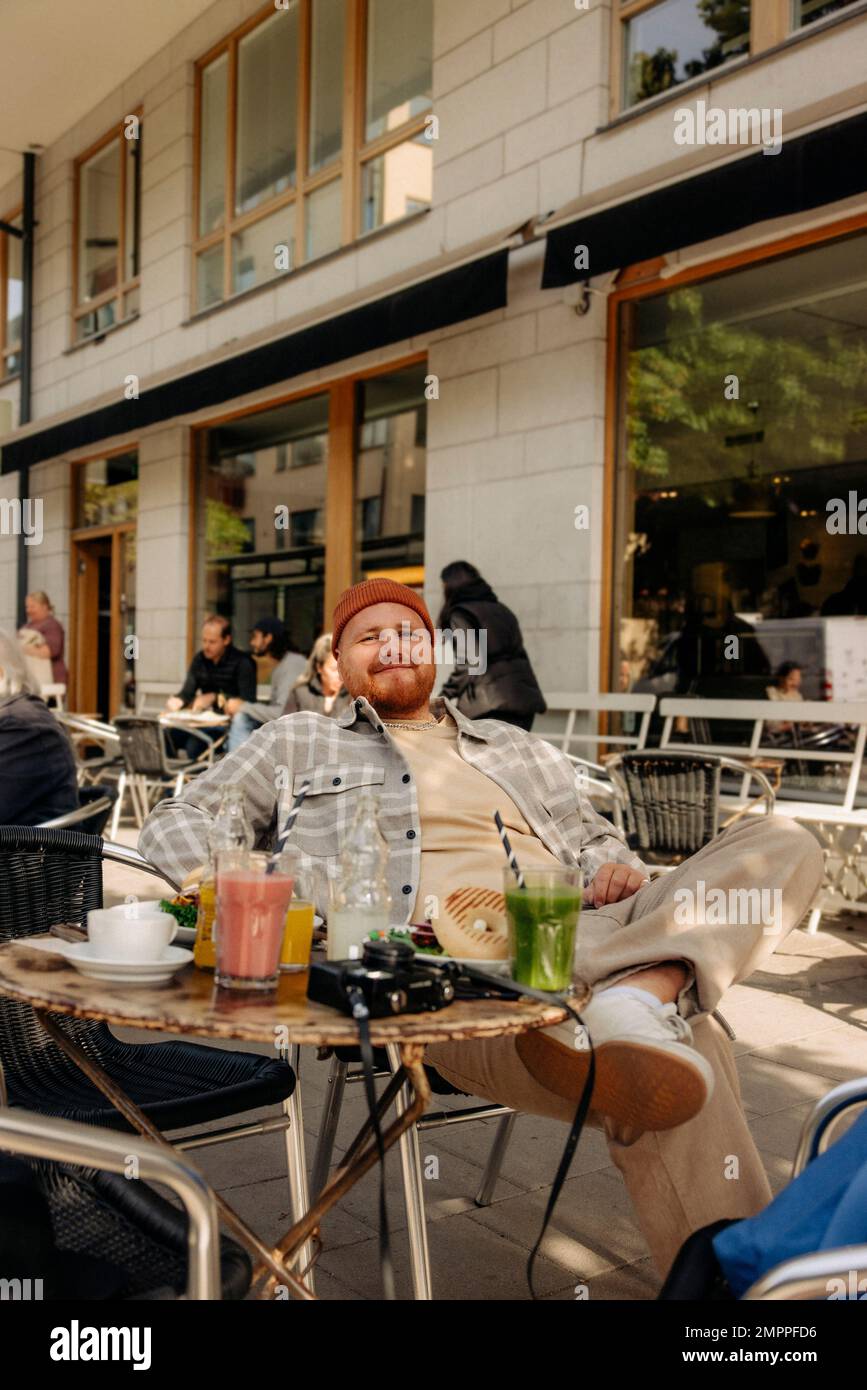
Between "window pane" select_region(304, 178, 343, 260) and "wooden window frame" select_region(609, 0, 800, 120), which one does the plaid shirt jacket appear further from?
"window pane" select_region(304, 178, 343, 260)

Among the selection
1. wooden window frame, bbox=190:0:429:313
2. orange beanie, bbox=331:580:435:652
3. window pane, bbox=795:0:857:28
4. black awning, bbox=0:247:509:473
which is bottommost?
orange beanie, bbox=331:580:435:652

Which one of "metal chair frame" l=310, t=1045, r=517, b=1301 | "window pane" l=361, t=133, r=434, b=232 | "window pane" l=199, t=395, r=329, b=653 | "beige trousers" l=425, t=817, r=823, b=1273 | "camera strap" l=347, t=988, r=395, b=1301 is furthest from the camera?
"window pane" l=199, t=395, r=329, b=653

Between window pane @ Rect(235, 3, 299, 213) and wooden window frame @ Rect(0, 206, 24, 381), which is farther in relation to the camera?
wooden window frame @ Rect(0, 206, 24, 381)

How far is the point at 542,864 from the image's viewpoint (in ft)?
7.08

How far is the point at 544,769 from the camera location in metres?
2.69

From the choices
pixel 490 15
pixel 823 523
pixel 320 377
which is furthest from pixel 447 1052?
pixel 320 377

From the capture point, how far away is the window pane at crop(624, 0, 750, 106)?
629cm

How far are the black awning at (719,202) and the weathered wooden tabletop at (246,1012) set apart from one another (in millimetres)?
4549

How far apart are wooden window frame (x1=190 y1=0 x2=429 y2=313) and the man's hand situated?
7.26m

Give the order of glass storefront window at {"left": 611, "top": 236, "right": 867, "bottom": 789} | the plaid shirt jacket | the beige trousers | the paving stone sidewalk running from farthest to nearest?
1. glass storefront window at {"left": 611, "top": 236, "right": 867, "bottom": 789}
2. the paving stone sidewalk
3. the plaid shirt jacket
4. the beige trousers

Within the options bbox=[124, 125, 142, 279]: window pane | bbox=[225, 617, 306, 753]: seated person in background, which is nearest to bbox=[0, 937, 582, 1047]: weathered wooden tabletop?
bbox=[225, 617, 306, 753]: seated person in background

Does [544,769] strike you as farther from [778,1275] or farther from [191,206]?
[191,206]

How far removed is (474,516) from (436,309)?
1.33 meters

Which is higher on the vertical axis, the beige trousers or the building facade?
the building facade
